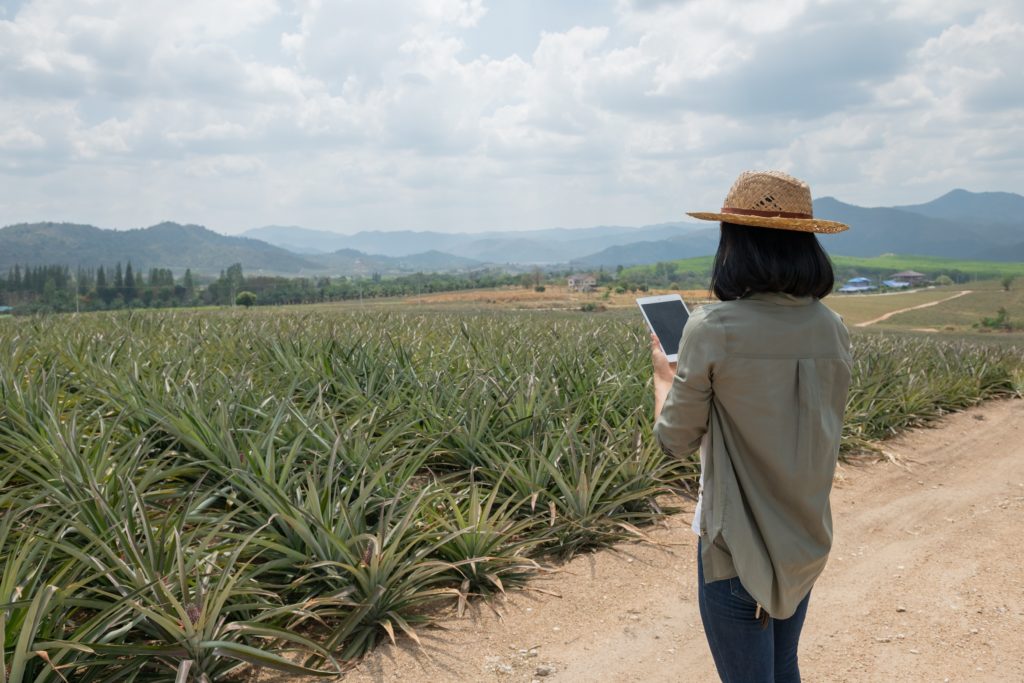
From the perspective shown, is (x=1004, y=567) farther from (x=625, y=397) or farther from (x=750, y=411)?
(x=750, y=411)

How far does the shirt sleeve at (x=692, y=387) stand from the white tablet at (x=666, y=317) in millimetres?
390

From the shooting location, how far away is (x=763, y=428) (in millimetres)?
1720

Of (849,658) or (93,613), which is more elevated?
(93,613)

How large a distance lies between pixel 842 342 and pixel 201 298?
242ft

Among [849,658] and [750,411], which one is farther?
[849,658]

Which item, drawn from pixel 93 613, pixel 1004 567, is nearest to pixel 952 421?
pixel 1004 567

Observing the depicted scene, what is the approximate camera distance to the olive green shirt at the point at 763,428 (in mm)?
1696

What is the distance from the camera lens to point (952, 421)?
347 inches

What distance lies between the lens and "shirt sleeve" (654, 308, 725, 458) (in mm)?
1685

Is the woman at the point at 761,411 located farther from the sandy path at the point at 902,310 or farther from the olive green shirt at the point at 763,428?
the sandy path at the point at 902,310

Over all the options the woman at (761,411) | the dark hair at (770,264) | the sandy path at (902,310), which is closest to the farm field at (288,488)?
the woman at (761,411)

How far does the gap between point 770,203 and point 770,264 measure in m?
0.17

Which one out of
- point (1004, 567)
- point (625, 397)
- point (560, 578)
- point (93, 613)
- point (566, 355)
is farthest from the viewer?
point (566, 355)

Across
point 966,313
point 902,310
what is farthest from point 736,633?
point 902,310
